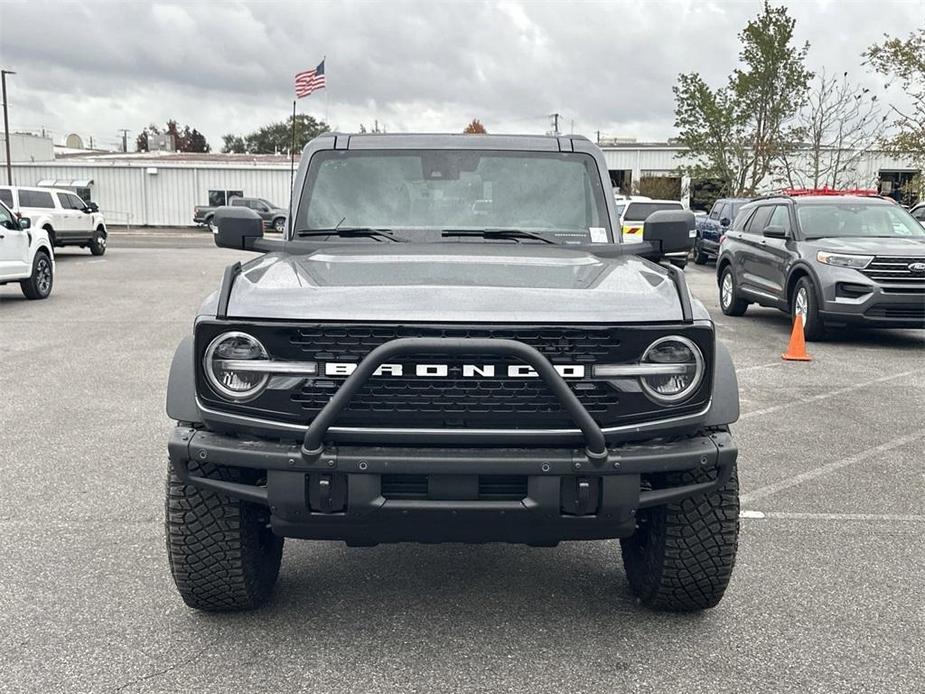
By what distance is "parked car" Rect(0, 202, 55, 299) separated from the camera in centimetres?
1390

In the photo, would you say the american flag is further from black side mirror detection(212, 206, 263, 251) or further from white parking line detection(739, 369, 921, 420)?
black side mirror detection(212, 206, 263, 251)

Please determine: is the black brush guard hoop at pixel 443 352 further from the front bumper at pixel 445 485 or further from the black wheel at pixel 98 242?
the black wheel at pixel 98 242

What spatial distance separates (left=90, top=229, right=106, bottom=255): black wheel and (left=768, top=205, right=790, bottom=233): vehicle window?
19.6 meters

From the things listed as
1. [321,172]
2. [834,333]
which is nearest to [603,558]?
[321,172]

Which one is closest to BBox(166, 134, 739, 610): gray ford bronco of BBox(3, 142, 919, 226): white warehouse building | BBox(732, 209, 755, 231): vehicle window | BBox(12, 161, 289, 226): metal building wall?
BBox(732, 209, 755, 231): vehicle window

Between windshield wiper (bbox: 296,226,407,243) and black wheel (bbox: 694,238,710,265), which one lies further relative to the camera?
black wheel (bbox: 694,238,710,265)

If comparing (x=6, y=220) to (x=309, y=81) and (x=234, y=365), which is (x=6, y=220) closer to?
(x=234, y=365)

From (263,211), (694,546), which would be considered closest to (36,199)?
(263,211)

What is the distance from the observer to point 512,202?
15.2 feet

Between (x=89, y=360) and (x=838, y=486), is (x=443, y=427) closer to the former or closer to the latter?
(x=838, y=486)

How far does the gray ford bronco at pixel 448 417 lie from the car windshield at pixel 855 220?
29.0 feet

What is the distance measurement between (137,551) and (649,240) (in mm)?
2787

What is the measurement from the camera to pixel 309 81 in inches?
1142

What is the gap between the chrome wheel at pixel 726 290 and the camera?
13.6m
